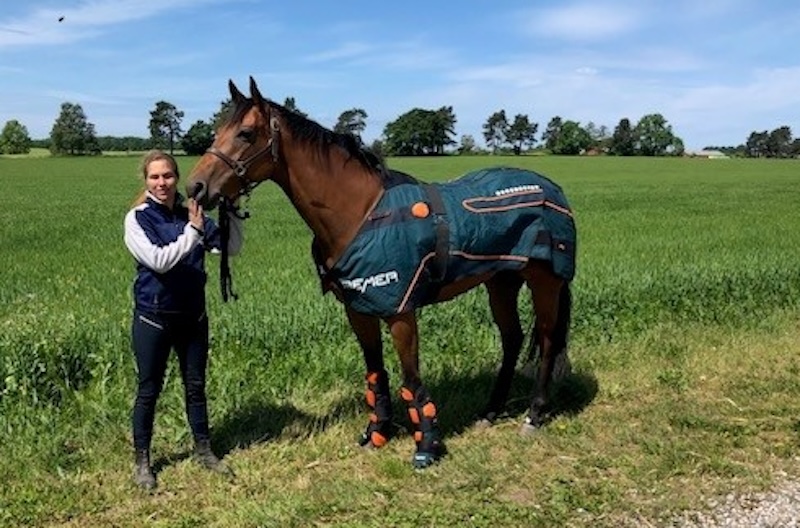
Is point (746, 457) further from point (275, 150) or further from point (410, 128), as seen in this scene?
point (410, 128)

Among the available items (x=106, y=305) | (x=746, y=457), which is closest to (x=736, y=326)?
(x=746, y=457)

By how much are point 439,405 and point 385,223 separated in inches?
73.6

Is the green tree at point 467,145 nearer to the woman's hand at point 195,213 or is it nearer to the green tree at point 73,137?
the green tree at point 73,137

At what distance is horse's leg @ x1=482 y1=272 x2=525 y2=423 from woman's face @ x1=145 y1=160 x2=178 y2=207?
248 centimetres

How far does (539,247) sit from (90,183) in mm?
43181

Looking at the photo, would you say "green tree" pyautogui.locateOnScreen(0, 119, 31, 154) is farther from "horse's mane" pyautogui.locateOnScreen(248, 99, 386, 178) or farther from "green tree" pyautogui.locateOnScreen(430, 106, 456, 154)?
"horse's mane" pyautogui.locateOnScreen(248, 99, 386, 178)

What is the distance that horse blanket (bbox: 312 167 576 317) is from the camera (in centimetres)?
446

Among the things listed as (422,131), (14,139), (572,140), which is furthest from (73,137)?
(572,140)

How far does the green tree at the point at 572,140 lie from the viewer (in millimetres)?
118125

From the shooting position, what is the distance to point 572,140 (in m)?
120

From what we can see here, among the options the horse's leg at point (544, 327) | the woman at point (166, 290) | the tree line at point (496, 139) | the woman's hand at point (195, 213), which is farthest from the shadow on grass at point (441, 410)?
the tree line at point (496, 139)

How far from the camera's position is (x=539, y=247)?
16.9 feet

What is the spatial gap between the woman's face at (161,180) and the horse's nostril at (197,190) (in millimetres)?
220

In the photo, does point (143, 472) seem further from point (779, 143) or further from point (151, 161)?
point (779, 143)
